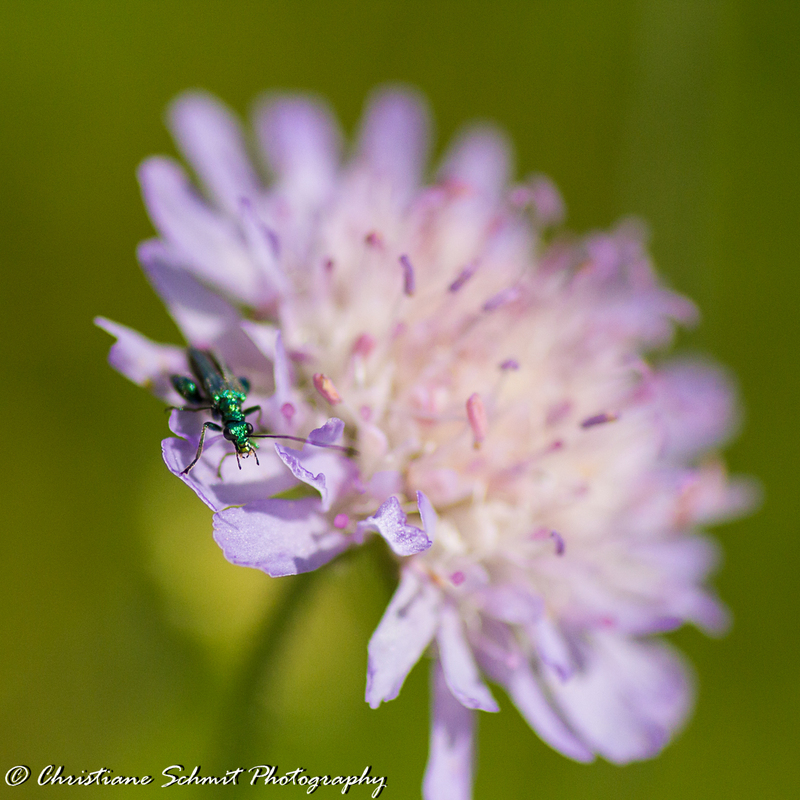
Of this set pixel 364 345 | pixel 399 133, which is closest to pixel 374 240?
pixel 364 345

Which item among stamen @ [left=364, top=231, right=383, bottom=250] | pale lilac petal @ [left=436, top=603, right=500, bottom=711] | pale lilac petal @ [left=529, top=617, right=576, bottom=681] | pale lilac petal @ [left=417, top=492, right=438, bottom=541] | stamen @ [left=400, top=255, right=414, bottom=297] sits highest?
stamen @ [left=364, top=231, right=383, bottom=250]

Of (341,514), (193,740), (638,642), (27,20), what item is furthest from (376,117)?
(193,740)

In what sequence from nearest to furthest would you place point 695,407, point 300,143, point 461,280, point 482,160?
point 461,280
point 300,143
point 695,407
point 482,160

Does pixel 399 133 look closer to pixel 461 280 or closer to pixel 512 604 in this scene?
pixel 461 280

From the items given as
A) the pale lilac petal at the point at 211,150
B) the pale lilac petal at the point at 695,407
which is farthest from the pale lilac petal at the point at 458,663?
the pale lilac petal at the point at 211,150

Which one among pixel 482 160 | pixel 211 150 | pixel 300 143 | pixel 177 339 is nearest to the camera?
pixel 211 150

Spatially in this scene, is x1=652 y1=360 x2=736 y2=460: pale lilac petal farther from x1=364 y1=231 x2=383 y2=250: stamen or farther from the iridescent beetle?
the iridescent beetle

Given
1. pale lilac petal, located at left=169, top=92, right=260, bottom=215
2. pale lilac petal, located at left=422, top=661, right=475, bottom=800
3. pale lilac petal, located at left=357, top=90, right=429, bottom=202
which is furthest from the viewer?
pale lilac petal, located at left=357, top=90, right=429, bottom=202

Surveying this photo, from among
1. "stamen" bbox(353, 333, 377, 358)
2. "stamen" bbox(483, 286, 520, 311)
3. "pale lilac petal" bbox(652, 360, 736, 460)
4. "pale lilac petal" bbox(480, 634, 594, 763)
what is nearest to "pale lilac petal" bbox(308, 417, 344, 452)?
"stamen" bbox(353, 333, 377, 358)
